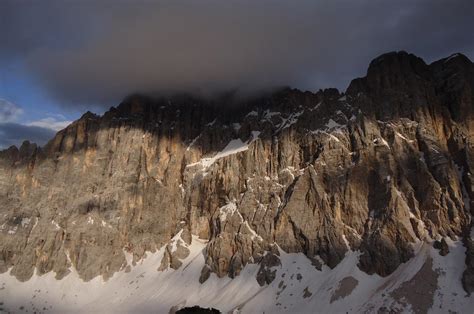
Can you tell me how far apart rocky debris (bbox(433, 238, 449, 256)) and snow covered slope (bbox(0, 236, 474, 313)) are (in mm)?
1286

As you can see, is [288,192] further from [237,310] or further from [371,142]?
[237,310]

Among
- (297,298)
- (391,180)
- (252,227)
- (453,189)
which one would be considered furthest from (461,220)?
(252,227)

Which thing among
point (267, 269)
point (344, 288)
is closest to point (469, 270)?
point (344, 288)

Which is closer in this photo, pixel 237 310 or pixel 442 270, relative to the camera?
pixel 442 270

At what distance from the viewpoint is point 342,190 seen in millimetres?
175375

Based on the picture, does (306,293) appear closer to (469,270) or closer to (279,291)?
(279,291)

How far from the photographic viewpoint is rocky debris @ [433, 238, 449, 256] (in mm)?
147250

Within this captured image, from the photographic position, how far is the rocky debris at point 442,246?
14725 centimetres

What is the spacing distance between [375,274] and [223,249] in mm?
53549

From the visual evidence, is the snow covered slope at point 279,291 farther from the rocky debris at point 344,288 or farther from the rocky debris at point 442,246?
the rocky debris at point 442,246

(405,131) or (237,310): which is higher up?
(405,131)

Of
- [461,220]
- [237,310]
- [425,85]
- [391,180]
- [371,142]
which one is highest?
[425,85]

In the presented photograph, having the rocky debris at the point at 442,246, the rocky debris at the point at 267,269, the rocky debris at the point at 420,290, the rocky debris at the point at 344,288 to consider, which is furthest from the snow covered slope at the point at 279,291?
the rocky debris at the point at 267,269

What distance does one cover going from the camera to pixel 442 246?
487ft
